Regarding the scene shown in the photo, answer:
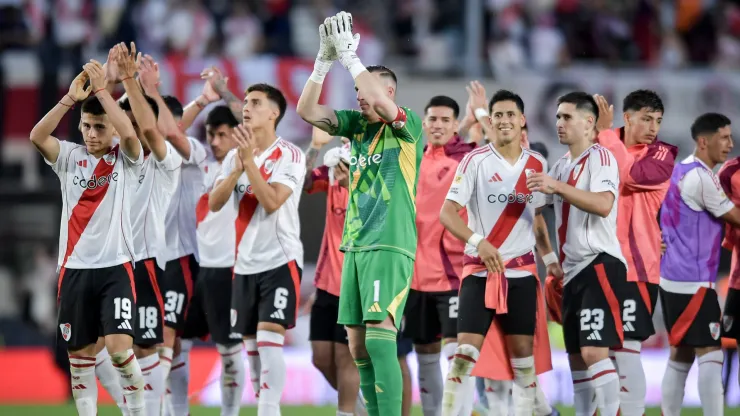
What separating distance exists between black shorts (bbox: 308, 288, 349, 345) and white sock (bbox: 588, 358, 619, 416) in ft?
7.62

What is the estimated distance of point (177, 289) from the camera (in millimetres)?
10203

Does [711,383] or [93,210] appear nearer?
[93,210]

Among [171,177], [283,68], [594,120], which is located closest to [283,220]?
[171,177]

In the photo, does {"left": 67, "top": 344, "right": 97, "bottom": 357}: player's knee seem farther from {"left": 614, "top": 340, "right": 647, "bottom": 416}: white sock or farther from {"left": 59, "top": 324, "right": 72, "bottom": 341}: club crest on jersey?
{"left": 614, "top": 340, "right": 647, "bottom": 416}: white sock

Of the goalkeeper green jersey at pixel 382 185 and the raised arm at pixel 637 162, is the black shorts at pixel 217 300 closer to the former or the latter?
the goalkeeper green jersey at pixel 382 185

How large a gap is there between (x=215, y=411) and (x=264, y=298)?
4.03 metres

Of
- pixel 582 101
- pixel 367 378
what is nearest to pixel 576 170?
pixel 582 101

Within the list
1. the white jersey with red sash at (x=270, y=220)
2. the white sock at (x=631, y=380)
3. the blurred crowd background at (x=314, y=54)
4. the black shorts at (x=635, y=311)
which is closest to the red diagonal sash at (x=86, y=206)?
the white jersey with red sash at (x=270, y=220)

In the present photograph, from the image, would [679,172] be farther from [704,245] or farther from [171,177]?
[171,177]

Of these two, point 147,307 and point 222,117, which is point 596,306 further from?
point 222,117

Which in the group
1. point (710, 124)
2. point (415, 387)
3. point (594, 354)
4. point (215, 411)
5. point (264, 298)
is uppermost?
point (710, 124)

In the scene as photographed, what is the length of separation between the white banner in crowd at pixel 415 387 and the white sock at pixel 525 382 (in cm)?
523

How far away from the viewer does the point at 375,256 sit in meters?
7.73

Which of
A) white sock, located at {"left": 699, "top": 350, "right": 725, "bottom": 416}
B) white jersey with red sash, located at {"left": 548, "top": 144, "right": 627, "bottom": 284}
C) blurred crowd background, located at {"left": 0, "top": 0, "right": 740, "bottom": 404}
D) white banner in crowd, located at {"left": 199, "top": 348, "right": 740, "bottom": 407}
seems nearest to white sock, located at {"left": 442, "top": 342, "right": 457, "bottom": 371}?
white jersey with red sash, located at {"left": 548, "top": 144, "right": 627, "bottom": 284}
